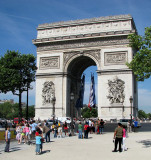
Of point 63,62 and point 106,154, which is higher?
point 63,62

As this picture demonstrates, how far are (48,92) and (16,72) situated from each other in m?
6.72

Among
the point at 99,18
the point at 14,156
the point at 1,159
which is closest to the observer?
the point at 1,159

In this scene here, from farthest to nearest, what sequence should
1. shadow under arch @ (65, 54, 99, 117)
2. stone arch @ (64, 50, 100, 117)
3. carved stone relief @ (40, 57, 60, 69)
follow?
carved stone relief @ (40, 57, 60, 69) < shadow under arch @ (65, 54, 99, 117) < stone arch @ (64, 50, 100, 117)

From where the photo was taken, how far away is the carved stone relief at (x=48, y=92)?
44.0 metres

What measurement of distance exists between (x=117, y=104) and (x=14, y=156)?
28.2 meters

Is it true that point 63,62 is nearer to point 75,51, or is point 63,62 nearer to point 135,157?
point 75,51

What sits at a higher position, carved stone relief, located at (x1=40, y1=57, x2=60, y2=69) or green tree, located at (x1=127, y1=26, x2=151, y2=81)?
carved stone relief, located at (x1=40, y1=57, x2=60, y2=69)

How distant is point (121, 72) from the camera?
41000 mm

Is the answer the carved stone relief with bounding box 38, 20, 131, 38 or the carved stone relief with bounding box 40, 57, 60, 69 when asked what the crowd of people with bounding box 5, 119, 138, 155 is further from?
the carved stone relief with bounding box 38, 20, 131, 38

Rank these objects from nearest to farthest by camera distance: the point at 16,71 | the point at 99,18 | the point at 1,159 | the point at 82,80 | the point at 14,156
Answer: the point at 1,159 → the point at 14,156 → the point at 16,71 → the point at 99,18 → the point at 82,80

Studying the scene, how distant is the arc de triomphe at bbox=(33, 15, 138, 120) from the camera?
40781mm

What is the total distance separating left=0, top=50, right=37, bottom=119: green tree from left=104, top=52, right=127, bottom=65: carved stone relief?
35.2 ft

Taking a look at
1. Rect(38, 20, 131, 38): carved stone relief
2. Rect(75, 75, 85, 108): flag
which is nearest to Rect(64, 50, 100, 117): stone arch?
Result: Rect(75, 75, 85, 108): flag

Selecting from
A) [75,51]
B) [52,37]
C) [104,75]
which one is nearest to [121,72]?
[104,75]
